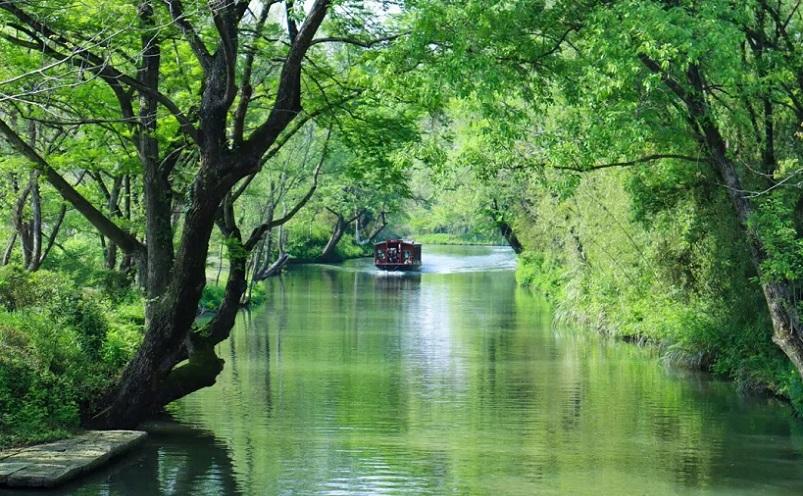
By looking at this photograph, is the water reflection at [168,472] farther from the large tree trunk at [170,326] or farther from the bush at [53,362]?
the bush at [53,362]

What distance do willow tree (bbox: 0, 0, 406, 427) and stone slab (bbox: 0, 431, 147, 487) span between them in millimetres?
919

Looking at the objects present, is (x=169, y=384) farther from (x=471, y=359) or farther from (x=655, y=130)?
(x=471, y=359)

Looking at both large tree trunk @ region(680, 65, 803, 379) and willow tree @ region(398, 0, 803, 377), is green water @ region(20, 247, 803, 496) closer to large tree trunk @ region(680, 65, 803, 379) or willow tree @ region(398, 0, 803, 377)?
large tree trunk @ region(680, 65, 803, 379)

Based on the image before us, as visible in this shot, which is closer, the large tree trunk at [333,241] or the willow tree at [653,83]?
the willow tree at [653,83]

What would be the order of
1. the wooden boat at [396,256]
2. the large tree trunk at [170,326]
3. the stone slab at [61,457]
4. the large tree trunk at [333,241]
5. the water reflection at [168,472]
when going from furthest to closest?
the large tree trunk at [333,241], the wooden boat at [396,256], the large tree trunk at [170,326], the water reflection at [168,472], the stone slab at [61,457]

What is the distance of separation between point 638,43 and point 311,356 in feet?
48.9

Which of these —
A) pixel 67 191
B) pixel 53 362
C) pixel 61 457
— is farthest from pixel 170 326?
pixel 67 191

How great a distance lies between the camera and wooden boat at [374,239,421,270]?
7181cm

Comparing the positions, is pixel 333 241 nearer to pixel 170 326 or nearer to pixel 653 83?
pixel 170 326

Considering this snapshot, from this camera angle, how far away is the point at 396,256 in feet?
238

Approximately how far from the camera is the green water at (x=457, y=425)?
48.2 feet

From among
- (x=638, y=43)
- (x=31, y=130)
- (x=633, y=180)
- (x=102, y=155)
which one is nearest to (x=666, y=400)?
(x=633, y=180)

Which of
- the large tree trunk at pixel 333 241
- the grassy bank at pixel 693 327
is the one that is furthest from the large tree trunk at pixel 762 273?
the large tree trunk at pixel 333 241

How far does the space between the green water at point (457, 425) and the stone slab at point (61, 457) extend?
0.79 ft
